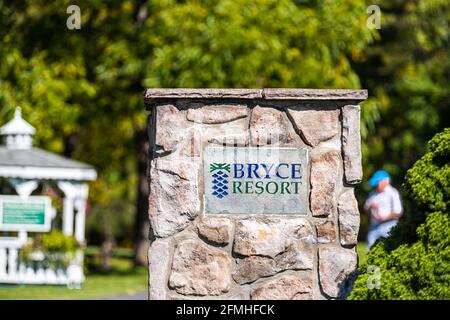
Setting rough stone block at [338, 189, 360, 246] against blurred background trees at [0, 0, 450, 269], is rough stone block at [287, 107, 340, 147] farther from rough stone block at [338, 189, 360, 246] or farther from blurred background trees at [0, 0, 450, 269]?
blurred background trees at [0, 0, 450, 269]

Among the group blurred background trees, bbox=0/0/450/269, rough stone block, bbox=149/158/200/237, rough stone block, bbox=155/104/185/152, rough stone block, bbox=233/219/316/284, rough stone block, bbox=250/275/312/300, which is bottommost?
rough stone block, bbox=250/275/312/300

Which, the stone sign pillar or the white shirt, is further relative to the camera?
the white shirt

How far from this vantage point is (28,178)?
60.7ft

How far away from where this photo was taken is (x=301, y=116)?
8.12 metres

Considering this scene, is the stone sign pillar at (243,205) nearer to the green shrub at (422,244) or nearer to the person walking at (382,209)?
the green shrub at (422,244)

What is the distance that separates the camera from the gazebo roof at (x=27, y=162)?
18.4 metres

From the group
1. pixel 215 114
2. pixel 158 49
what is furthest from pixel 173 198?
pixel 158 49

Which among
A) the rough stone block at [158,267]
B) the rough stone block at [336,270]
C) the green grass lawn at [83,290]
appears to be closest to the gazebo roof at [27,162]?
the green grass lawn at [83,290]

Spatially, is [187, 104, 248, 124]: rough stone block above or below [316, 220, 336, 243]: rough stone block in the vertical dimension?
above

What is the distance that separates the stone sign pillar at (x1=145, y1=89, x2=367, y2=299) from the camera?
8016mm

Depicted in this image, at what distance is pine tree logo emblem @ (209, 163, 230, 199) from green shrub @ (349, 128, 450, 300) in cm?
127

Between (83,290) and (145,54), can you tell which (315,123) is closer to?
(83,290)

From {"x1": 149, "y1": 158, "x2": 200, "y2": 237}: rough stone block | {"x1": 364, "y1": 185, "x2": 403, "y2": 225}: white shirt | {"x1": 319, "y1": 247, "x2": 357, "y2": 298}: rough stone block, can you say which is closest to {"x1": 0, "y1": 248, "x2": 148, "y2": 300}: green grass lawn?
{"x1": 364, "y1": 185, "x2": 403, "y2": 225}: white shirt
